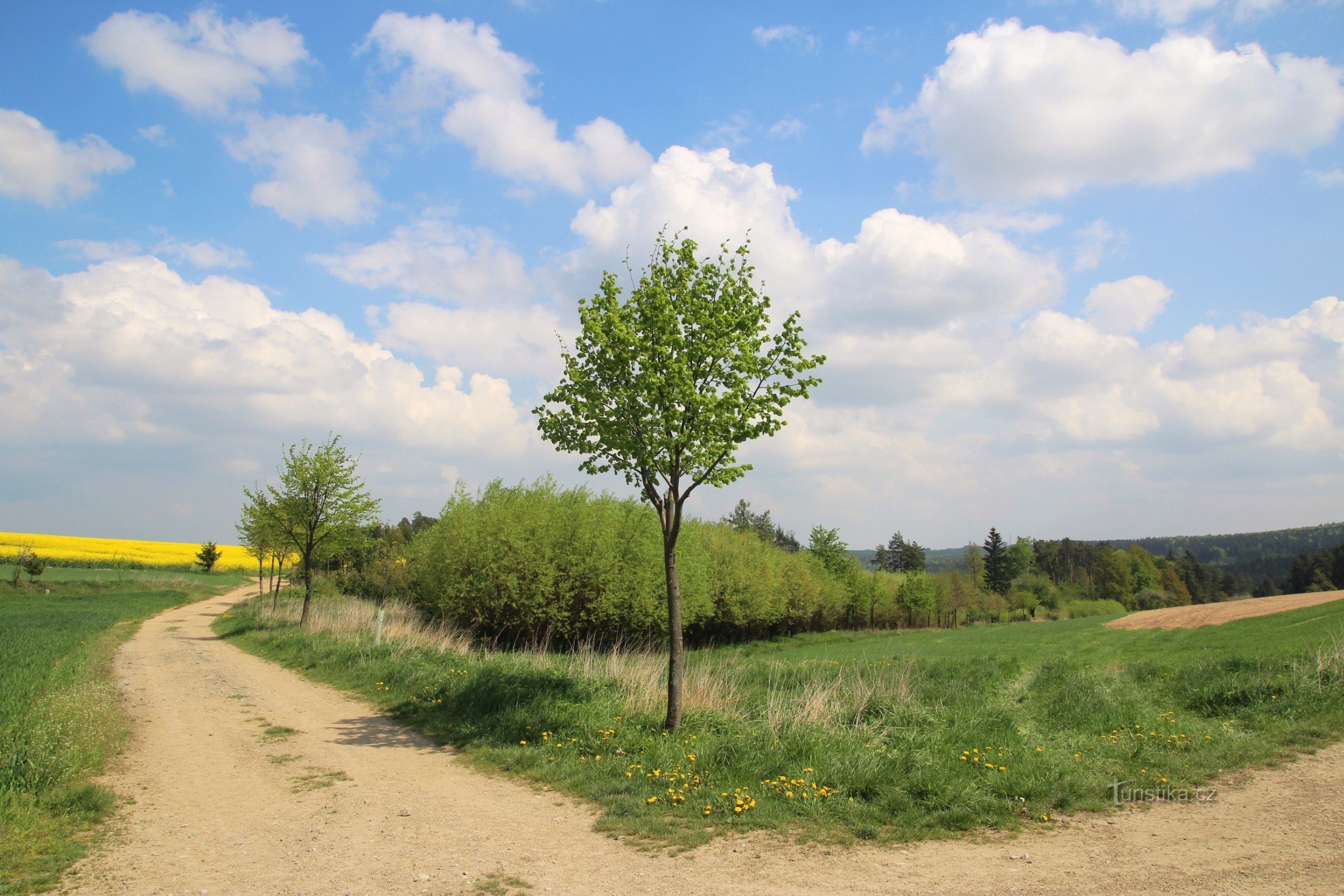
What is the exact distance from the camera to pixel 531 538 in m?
24.2

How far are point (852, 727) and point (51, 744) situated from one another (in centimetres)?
972

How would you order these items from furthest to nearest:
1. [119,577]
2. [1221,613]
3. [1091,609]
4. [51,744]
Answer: [1091,609] < [119,577] < [1221,613] < [51,744]

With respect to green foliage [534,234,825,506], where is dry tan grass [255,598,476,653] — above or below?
below

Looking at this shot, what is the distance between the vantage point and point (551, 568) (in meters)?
24.3

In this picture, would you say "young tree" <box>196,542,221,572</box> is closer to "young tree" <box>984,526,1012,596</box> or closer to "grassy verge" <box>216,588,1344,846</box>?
"grassy verge" <box>216,588,1344,846</box>

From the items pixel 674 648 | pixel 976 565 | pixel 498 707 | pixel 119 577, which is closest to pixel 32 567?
pixel 119 577

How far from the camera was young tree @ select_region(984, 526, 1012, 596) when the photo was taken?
350ft

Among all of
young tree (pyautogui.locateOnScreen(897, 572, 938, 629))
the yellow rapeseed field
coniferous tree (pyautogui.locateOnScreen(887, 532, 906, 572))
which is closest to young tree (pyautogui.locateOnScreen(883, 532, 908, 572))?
coniferous tree (pyautogui.locateOnScreen(887, 532, 906, 572))

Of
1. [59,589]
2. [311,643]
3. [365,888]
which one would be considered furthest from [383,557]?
[365,888]

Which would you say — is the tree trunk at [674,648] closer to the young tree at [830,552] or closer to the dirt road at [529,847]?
the dirt road at [529,847]

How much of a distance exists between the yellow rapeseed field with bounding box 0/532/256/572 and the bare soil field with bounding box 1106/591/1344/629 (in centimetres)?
7497

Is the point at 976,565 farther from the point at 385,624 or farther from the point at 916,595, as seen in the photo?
the point at 385,624

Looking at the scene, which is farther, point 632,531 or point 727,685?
point 632,531

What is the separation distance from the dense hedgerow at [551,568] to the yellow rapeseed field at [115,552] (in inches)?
1961
